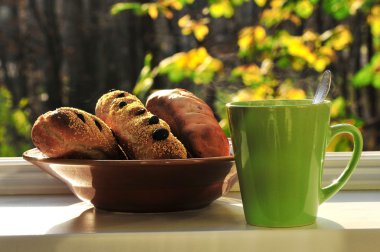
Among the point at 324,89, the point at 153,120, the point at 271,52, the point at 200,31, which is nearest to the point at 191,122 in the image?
the point at 153,120

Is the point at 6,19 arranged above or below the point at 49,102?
above

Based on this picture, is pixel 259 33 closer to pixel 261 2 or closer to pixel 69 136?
pixel 261 2

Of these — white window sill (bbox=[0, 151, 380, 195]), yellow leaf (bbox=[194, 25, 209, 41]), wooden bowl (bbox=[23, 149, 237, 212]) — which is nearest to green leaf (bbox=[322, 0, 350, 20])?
yellow leaf (bbox=[194, 25, 209, 41])

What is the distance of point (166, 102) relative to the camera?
95cm

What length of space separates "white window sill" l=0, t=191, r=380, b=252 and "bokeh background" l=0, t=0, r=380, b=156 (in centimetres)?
58

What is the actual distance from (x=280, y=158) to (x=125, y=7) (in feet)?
2.43

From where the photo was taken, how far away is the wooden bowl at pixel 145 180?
85 cm

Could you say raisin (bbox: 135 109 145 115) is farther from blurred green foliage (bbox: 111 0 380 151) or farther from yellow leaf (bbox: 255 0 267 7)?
yellow leaf (bbox: 255 0 267 7)

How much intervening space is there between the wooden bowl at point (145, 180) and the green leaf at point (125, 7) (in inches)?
23.4

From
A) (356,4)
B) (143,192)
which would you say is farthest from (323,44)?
(143,192)

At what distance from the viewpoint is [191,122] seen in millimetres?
926

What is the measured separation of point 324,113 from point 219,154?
15 centimetres

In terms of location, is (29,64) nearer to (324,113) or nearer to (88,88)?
(88,88)

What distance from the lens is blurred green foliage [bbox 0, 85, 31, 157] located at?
149 cm
